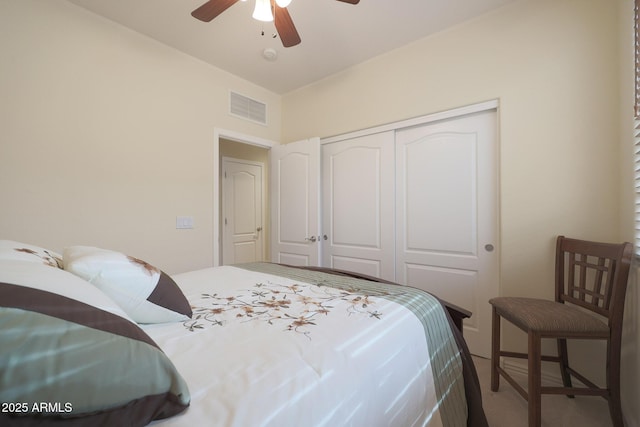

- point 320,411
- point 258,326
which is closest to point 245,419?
point 320,411

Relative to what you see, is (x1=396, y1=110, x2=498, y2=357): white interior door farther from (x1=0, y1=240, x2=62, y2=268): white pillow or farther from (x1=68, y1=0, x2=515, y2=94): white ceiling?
(x1=0, y1=240, x2=62, y2=268): white pillow

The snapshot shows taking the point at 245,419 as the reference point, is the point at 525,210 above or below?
above

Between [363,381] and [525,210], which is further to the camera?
[525,210]

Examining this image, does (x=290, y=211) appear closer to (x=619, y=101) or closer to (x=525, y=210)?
(x=525, y=210)

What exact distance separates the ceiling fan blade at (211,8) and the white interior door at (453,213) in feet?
5.81

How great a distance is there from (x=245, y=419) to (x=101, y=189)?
2.30 metres

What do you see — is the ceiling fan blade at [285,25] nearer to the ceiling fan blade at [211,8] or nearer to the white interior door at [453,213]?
the ceiling fan blade at [211,8]

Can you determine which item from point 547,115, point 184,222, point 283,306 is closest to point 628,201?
point 547,115

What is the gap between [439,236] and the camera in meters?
2.38

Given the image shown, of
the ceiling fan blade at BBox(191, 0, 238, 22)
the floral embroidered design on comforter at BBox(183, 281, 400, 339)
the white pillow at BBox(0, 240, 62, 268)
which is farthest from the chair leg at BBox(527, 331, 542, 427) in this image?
the ceiling fan blade at BBox(191, 0, 238, 22)

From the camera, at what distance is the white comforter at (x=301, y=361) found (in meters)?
0.58

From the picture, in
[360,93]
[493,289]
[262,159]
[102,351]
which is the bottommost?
[493,289]

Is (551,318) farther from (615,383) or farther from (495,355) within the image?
(495,355)

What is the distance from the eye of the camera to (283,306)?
113 cm
